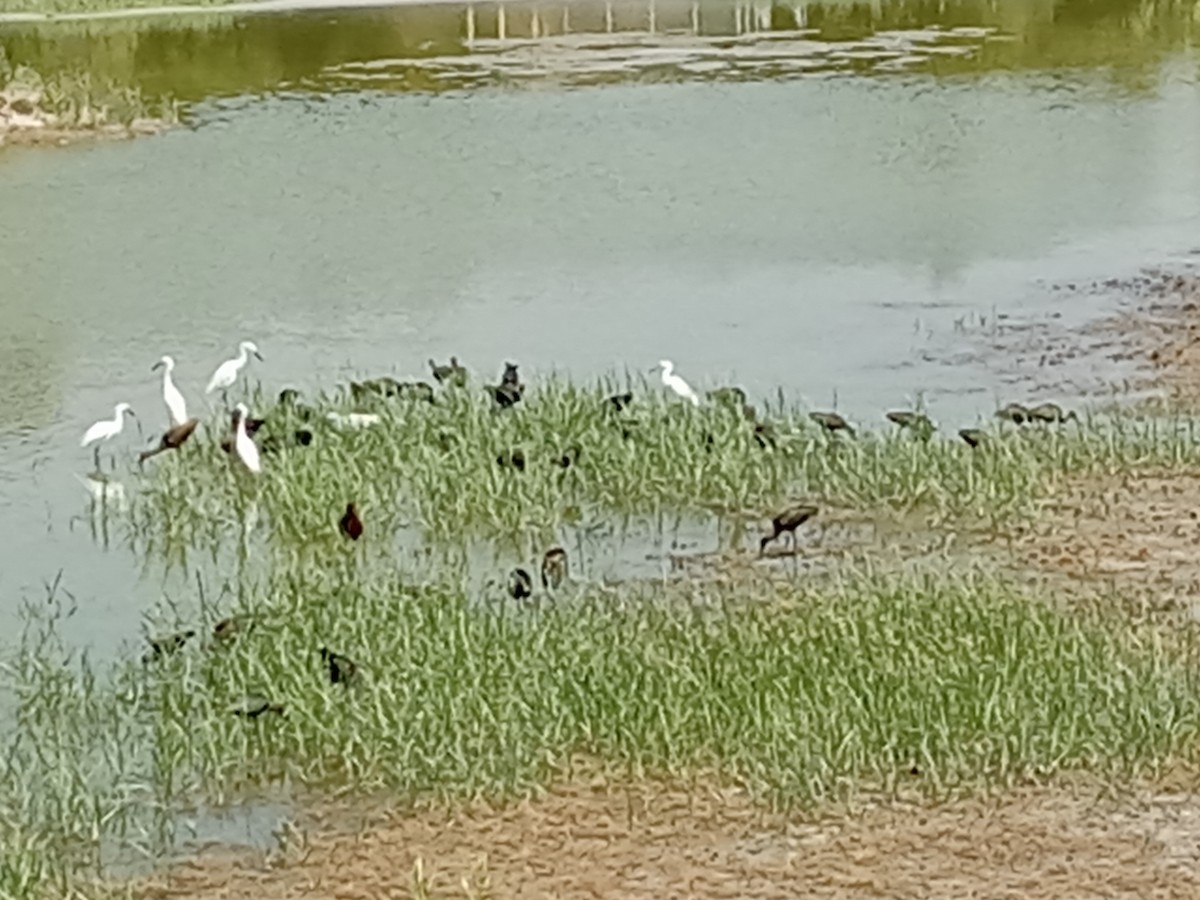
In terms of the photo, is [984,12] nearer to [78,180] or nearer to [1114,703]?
[78,180]

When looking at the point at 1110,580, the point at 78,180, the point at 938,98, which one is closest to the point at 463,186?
the point at 78,180

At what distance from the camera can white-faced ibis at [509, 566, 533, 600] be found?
34.5ft

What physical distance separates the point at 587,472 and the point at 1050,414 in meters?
2.92

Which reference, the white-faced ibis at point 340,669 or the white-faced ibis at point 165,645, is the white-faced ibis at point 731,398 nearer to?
the white-faced ibis at point 165,645

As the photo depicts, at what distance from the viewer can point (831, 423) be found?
41.6ft

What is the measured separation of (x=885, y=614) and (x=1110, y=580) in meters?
1.53

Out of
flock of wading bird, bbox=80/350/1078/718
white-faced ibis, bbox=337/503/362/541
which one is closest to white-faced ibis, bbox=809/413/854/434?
flock of wading bird, bbox=80/350/1078/718

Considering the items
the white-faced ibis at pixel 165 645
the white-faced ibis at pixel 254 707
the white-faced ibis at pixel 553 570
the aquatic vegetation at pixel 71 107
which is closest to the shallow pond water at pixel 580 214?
the white-faced ibis at pixel 165 645

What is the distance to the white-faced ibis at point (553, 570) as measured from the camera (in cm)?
1084

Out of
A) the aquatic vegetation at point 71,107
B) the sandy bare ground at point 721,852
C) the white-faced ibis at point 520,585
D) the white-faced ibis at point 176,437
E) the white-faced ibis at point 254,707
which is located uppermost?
the aquatic vegetation at point 71,107

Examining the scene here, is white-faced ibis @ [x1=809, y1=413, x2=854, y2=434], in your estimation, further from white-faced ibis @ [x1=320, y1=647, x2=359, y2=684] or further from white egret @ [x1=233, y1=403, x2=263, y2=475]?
white-faced ibis @ [x1=320, y1=647, x2=359, y2=684]

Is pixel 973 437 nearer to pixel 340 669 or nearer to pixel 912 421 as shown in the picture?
pixel 912 421

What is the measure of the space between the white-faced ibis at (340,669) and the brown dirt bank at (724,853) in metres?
0.96

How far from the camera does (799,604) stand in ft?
34.0
